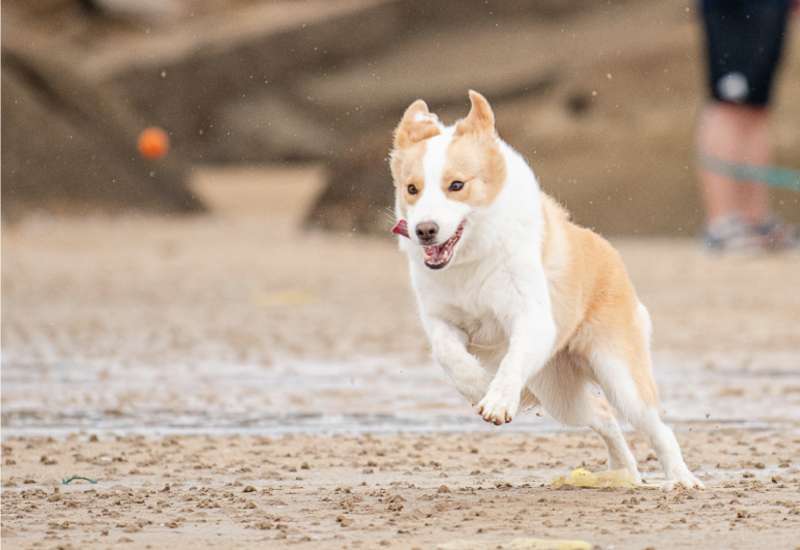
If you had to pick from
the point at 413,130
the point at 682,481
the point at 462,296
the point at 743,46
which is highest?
the point at 413,130

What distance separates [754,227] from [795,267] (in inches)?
64.9

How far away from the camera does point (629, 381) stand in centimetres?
741

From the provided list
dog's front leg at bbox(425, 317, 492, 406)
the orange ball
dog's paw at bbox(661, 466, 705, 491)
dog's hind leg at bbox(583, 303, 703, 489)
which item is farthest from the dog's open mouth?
the orange ball

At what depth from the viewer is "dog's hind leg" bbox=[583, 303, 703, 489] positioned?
7410mm

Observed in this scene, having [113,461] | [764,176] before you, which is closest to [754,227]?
[764,176]

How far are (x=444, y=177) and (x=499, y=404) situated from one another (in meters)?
0.84

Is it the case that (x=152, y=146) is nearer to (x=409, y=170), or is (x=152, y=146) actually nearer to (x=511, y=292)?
(x=409, y=170)

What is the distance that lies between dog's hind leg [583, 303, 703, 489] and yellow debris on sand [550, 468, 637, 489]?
172 mm

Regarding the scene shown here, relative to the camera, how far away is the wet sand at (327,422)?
658 centimetres

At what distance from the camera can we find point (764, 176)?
20922 millimetres

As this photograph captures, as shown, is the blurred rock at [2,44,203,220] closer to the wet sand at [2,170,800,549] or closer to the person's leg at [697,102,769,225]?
the wet sand at [2,170,800,549]

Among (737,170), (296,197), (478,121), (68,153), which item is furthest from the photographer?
(296,197)

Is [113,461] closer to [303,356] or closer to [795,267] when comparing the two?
[303,356]

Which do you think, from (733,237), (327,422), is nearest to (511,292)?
(327,422)
